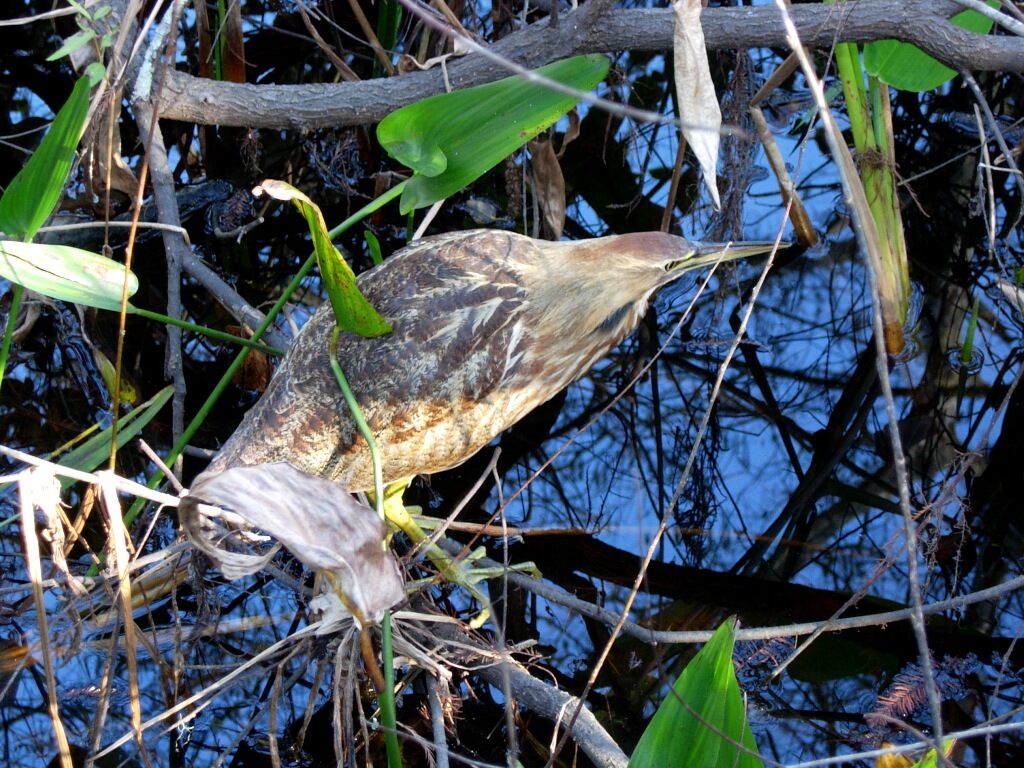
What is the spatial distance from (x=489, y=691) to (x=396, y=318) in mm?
865

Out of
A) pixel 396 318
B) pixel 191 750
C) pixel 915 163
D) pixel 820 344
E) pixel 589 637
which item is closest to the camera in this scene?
pixel 396 318

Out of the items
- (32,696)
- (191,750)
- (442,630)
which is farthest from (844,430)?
(32,696)

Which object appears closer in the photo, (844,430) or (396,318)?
(396,318)

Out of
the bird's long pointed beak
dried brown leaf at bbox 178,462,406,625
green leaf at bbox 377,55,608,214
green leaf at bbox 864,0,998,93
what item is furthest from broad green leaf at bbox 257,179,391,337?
green leaf at bbox 864,0,998,93

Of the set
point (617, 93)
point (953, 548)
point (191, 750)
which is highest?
→ point (617, 93)

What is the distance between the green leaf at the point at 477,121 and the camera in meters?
1.84

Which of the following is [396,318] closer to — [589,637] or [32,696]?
[589,637]

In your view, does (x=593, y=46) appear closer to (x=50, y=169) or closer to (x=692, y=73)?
(x=692, y=73)

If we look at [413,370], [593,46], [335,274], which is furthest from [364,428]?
[593,46]

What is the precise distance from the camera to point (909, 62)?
8.03 feet

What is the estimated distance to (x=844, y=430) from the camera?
2.85 m

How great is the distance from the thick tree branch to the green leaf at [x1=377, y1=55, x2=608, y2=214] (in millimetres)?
429

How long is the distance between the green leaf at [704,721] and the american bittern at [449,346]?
35.9 inches

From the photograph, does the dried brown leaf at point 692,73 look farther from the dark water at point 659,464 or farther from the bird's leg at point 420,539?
the bird's leg at point 420,539
